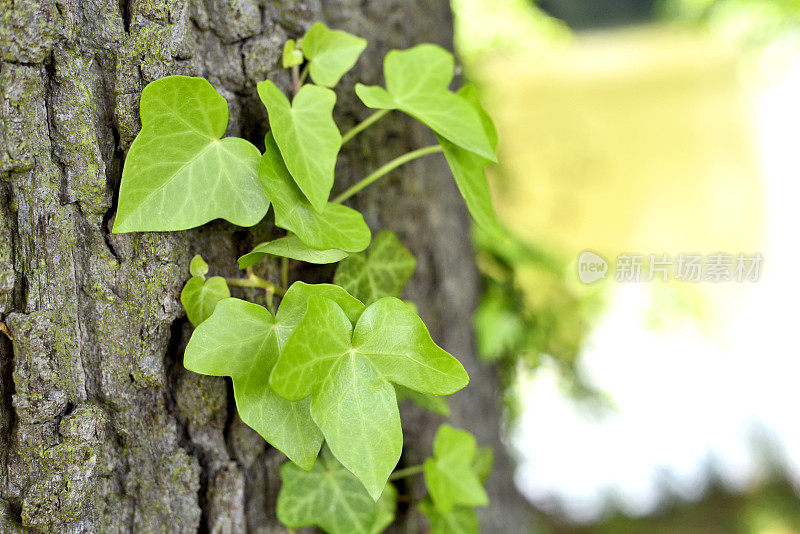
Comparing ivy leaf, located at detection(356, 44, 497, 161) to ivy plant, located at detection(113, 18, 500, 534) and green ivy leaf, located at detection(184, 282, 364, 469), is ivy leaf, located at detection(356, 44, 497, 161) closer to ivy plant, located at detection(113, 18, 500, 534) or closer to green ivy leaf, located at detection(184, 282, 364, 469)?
ivy plant, located at detection(113, 18, 500, 534)

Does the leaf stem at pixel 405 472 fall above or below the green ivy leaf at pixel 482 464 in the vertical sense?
above

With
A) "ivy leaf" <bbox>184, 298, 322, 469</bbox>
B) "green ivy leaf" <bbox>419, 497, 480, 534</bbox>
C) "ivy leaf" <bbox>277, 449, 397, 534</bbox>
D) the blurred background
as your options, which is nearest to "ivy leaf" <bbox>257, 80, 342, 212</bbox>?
"ivy leaf" <bbox>184, 298, 322, 469</bbox>

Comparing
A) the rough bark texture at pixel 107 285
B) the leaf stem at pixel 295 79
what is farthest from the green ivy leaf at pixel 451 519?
the leaf stem at pixel 295 79

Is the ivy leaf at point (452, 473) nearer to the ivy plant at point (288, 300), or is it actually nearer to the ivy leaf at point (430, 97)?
the ivy plant at point (288, 300)

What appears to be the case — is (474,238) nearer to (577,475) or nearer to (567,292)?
(567,292)

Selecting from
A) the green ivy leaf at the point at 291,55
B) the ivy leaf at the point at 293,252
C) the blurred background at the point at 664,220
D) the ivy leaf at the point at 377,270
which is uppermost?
the green ivy leaf at the point at 291,55

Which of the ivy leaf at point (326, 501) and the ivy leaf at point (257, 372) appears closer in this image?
the ivy leaf at point (257, 372)

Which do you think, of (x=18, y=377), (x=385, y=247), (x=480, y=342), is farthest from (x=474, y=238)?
(x=18, y=377)
